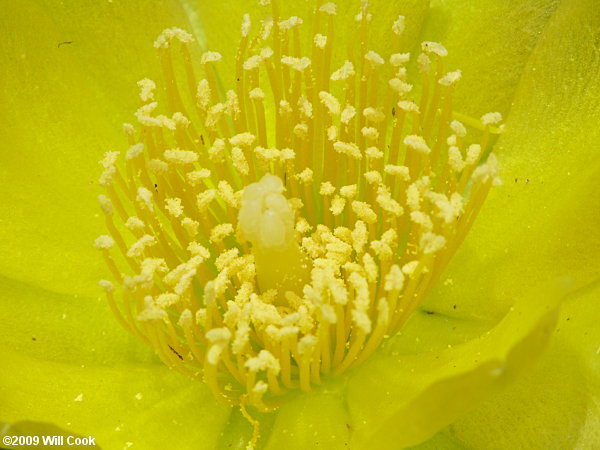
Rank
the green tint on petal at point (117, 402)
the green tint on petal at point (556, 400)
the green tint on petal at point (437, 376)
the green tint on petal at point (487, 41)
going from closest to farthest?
the green tint on petal at point (437, 376)
the green tint on petal at point (556, 400)
the green tint on petal at point (117, 402)
the green tint on petal at point (487, 41)

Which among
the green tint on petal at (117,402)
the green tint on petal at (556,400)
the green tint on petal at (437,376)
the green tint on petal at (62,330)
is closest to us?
the green tint on petal at (437,376)

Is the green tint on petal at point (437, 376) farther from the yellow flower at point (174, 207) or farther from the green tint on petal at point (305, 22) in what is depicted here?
the green tint on petal at point (305, 22)

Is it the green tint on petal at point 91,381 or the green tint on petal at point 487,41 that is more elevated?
the green tint on petal at point 487,41

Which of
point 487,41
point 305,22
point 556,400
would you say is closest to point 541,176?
point 487,41

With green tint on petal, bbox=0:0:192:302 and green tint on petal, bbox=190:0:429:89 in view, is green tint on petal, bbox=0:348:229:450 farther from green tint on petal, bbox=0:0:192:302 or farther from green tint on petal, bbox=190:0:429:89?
green tint on petal, bbox=190:0:429:89

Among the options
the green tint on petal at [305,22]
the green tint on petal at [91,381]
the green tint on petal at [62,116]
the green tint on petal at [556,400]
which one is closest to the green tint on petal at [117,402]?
the green tint on petal at [91,381]

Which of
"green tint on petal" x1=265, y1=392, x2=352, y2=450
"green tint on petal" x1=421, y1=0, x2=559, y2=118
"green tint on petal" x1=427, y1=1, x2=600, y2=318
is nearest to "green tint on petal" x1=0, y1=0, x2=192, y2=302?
"green tint on petal" x1=265, y1=392, x2=352, y2=450
